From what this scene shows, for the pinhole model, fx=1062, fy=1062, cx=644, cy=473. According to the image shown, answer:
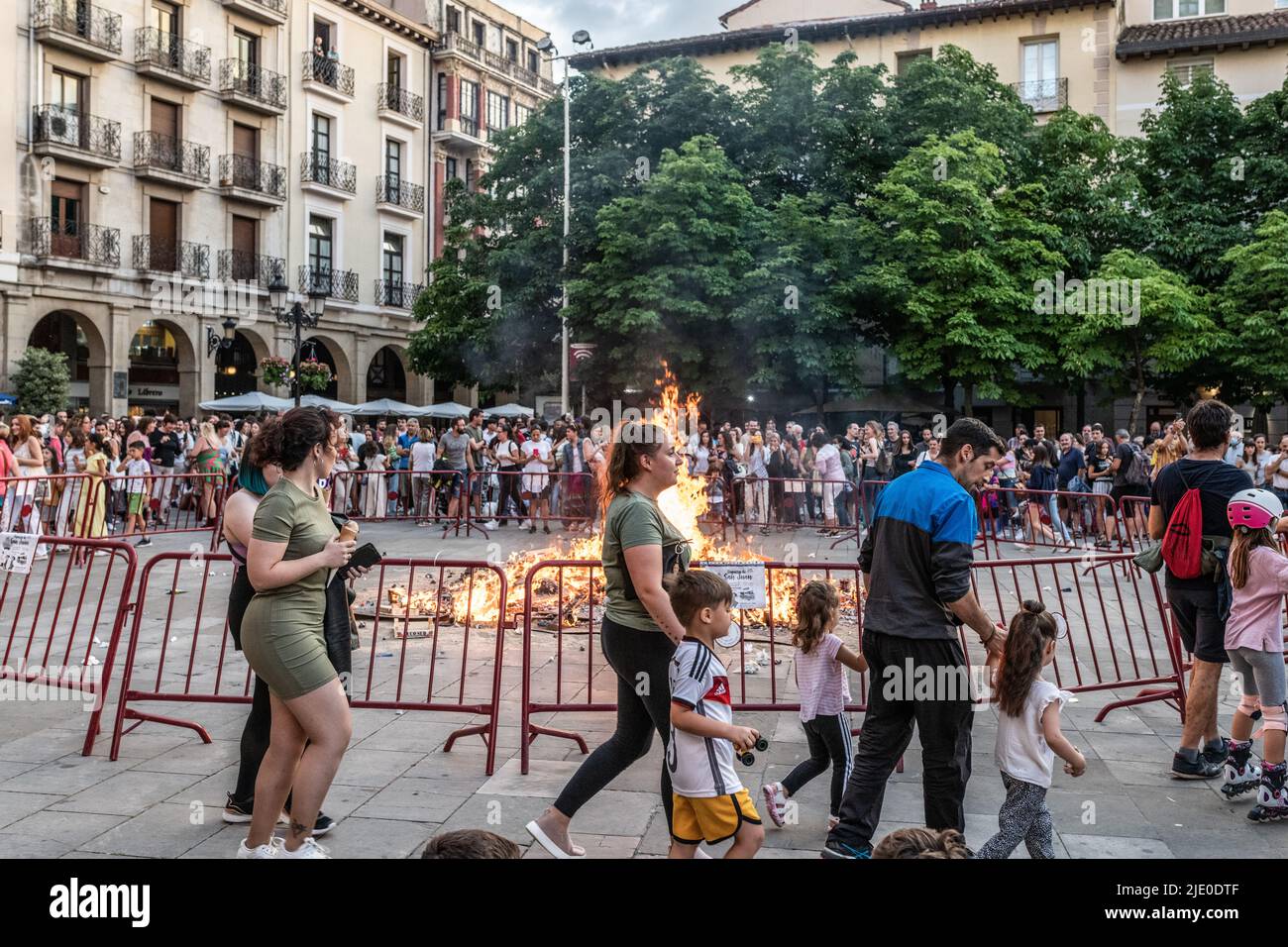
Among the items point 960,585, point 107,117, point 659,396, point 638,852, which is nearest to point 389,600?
point 638,852

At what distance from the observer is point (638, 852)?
4656 millimetres

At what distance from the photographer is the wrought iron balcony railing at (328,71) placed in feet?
118

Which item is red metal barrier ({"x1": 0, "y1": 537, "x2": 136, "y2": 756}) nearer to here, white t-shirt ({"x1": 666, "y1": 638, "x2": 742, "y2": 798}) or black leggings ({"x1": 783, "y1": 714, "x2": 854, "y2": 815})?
white t-shirt ({"x1": 666, "y1": 638, "x2": 742, "y2": 798})

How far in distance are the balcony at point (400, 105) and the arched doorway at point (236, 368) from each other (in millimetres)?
10479

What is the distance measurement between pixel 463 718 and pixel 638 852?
258 centimetres

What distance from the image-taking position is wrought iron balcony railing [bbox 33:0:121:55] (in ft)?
91.0

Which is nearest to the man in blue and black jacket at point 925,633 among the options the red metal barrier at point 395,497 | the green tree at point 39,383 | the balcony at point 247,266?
the red metal barrier at point 395,497

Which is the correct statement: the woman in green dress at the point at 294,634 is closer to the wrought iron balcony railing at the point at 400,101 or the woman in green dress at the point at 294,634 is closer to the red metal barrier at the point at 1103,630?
the red metal barrier at the point at 1103,630

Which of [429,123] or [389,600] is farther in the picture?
[429,123]

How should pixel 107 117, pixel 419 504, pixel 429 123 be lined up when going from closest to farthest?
pixel 419 504
pixel 107 117
pixel 429 123

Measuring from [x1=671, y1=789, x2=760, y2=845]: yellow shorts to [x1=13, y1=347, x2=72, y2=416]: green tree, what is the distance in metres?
26.4

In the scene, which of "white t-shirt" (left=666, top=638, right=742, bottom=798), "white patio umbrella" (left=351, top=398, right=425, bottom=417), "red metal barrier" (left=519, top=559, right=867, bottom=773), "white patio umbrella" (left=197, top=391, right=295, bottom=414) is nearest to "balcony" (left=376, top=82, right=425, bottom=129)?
"white patio umbrella" (left=351, top=398, right=425, bottom=417)

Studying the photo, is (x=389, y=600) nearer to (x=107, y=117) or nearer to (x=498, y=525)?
(x=498, y=525)
